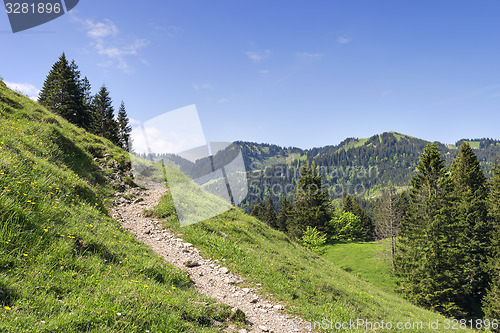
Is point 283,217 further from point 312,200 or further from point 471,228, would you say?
point 471,228

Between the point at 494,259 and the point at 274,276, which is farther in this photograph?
the point at 494,259

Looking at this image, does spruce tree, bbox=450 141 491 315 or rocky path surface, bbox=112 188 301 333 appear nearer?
rocky path surface, bbox=112 188 301 333

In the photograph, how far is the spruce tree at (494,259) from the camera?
28.6 m

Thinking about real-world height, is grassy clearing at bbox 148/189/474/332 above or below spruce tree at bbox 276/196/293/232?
above

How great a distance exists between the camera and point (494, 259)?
31.7 m

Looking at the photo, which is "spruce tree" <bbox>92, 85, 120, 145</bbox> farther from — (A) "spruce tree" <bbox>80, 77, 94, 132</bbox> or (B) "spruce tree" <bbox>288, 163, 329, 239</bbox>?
(B) "spruce tree" <bbox>288, 163, 329, 239</bbox>

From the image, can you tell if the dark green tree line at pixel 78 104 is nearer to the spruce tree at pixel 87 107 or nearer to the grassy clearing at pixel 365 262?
the spruce tree at pixel 87 107

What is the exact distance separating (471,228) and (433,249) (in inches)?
535

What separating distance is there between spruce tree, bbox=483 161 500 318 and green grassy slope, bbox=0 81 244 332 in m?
39.3

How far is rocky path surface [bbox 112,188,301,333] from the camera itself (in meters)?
7.75

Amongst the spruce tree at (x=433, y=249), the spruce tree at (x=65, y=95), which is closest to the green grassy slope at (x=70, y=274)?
the spruce tree at (x=433, y=249)

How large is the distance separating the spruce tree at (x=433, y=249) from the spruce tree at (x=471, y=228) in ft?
5.46

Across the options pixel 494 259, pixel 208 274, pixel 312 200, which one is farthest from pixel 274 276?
pixel 312 200

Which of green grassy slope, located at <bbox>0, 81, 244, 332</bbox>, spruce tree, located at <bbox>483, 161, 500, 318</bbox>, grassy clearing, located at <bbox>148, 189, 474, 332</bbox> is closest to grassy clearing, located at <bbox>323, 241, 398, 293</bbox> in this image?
spruce tree, located at <bbox>483, 161, 500, 318</bbox>
